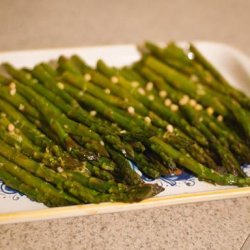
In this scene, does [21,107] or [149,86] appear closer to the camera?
[21,107]

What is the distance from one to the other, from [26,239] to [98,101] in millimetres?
633

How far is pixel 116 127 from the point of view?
4.99 ft

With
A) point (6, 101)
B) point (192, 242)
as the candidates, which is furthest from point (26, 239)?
point (6, 101)

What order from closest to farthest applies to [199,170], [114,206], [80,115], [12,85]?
[114,206]
[199,170]
[80,115]
[12,85]

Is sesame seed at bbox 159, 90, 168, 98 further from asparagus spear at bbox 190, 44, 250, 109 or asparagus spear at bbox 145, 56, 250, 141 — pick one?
asparagus spear at bbox 190, 44, 250, 109

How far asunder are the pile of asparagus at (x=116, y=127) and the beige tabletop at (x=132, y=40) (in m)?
0.09

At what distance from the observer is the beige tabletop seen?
1220 mm

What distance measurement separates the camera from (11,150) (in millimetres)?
1386

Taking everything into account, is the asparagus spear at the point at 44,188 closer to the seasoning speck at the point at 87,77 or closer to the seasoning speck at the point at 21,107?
the seasoning speck at the point at 21,107

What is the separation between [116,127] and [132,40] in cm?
85

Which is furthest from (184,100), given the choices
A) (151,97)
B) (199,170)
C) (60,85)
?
(60,85)

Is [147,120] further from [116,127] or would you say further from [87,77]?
[87,77]

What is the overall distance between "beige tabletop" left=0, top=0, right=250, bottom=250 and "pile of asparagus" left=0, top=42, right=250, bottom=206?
0.29ft

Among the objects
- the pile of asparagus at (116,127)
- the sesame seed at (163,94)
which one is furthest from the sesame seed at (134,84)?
the sesame seed at (163,94)
